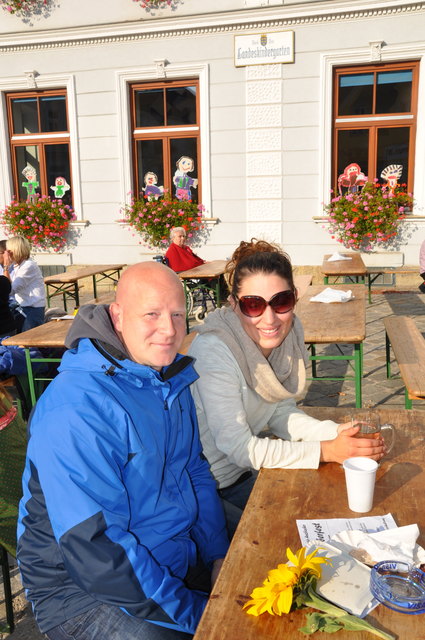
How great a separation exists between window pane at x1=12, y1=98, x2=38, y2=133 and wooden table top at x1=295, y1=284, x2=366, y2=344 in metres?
9.92

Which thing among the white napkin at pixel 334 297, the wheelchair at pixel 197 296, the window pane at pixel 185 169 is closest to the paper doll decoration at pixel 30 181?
the window pane at pixel 185 169

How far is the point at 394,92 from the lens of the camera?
1095 centimetres

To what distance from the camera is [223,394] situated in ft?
6.72

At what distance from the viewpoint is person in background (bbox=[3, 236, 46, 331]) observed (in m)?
6.41

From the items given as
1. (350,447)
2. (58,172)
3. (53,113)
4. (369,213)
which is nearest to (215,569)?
(350,447)

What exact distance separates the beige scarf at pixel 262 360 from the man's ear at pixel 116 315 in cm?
51

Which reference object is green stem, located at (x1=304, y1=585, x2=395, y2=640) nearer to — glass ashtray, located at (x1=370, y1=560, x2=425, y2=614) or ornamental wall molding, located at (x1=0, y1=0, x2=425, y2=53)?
glass ashtray, located at (x1=370, y1=560, x2=425, y2=614)

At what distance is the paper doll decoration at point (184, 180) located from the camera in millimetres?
12055

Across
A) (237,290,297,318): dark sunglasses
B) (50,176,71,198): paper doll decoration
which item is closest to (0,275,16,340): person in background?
(237,290,297,318): dark sunglasses

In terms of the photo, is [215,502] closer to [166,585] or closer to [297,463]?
[297,463]

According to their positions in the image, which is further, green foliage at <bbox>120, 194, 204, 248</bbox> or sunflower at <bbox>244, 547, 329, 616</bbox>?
green foliage at <bbox>120, 194, 204, 248</bbox>

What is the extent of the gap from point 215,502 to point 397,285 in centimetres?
1008

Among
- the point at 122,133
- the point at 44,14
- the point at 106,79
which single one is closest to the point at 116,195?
the point at 122,133

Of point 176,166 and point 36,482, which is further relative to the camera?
point 176,166
